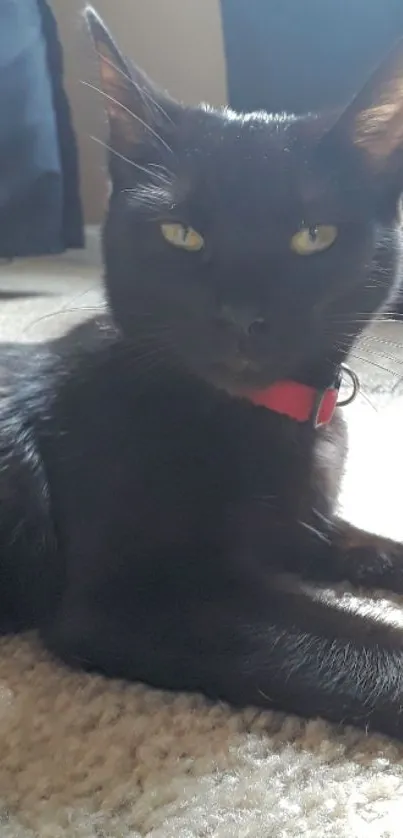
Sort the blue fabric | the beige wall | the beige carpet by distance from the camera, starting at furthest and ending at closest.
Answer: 1. the beige wall
2. the blue fabric
3. the beige carpet

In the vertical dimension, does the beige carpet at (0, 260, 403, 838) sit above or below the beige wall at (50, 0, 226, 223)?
below

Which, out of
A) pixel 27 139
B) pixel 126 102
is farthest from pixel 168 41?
pixel 126 102

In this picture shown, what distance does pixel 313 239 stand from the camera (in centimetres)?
85

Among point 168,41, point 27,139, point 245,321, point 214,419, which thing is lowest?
point 214,419

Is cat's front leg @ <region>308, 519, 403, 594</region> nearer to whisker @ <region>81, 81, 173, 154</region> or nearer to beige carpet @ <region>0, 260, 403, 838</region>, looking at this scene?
beige carpet @ <region>0, 260, 403, 838</region>

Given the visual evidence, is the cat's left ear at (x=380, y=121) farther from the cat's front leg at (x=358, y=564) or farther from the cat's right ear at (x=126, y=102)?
the cat's front leg at (x=358, y=564)

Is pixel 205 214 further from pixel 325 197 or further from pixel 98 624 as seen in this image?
pixel 98 624

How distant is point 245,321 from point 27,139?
140cm

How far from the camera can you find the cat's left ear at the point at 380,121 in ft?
2.79

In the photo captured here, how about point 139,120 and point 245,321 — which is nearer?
point 245,321

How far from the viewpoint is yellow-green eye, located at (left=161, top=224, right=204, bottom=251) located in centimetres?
87

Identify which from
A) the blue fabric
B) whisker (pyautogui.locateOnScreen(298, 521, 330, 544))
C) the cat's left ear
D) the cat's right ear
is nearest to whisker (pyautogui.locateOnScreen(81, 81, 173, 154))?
Result: the cat's right ear

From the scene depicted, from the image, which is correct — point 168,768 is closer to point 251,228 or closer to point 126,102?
point 251,228

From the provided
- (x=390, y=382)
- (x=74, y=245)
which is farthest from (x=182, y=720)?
(x=74, y=245)
